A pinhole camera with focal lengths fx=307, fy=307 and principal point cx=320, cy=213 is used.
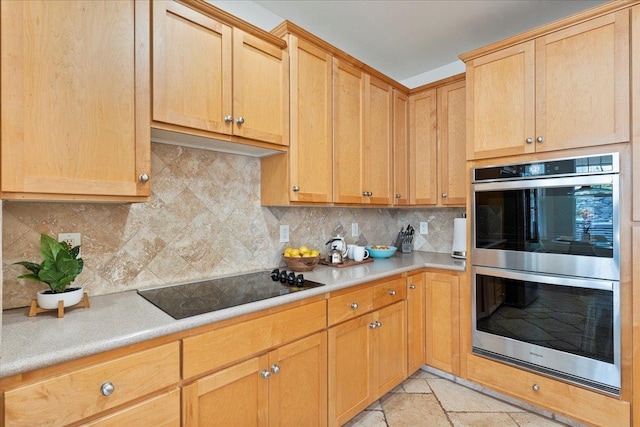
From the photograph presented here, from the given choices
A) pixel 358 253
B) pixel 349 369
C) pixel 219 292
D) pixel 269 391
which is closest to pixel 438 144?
pixel 358 253

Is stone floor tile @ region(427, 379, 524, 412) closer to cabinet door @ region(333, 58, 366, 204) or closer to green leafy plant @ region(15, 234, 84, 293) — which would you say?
cabinet door @ region(333, 58, 366, 204)

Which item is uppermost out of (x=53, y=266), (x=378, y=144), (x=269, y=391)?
(x=378, y=144)

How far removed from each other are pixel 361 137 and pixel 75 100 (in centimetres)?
176

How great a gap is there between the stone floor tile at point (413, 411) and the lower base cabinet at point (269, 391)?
1.98 ft

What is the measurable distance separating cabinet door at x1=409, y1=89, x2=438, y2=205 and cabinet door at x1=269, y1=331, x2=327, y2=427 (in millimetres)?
1695

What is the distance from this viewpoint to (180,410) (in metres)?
1.16

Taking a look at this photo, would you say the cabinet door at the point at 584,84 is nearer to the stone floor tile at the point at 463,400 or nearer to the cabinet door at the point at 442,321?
the cabinet door at the point at 442,321

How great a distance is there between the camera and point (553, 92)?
189 cm

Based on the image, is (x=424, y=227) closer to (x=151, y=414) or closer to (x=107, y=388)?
(x=151, y=414)

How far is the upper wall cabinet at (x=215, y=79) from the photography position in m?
1.42

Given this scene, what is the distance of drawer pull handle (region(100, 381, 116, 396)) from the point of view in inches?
38.8

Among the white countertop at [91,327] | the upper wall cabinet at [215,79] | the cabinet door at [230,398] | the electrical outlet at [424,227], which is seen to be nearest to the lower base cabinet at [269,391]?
the cabinet door at [230,398]

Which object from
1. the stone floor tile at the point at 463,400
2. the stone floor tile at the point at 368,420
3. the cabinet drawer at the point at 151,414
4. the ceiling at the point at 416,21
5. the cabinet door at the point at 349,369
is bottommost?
the stone floor tile at the point at 368,420

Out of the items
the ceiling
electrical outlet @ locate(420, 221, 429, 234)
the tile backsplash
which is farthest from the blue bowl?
the ceiling
